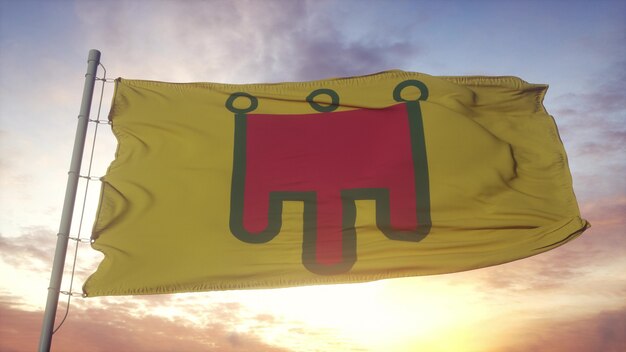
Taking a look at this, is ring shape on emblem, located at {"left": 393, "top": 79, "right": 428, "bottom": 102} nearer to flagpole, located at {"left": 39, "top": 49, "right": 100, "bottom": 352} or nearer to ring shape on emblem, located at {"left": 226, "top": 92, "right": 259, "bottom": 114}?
ring shape on emblem, located at {"left": 226, "top": 92, "right": 259, "bottom": 114}

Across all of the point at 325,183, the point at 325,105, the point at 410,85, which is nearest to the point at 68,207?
the point at 325,183

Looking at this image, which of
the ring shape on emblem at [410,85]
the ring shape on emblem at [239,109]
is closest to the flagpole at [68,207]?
the ring shape on emblem at [239,109]

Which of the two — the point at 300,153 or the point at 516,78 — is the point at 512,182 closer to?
the point at 516,78

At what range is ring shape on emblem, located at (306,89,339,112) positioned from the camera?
959 centimetres

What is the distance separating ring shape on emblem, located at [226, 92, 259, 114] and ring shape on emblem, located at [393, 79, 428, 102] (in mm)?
2190

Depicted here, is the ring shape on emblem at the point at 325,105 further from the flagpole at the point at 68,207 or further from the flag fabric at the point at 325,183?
the flagpole at the point at 68,207

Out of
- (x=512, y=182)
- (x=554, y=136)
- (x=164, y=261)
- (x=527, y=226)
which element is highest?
(x=554, y=136)

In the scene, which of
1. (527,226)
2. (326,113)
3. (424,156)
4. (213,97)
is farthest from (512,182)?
(213,97)

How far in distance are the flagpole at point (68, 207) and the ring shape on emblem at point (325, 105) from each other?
3170 mm

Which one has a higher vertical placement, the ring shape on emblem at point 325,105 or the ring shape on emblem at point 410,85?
the ring shape on emblem at point 410,85

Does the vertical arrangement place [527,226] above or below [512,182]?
below

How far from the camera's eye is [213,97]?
9.48 metres

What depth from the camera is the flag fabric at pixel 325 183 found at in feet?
27.0

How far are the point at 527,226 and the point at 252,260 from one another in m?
3.86
